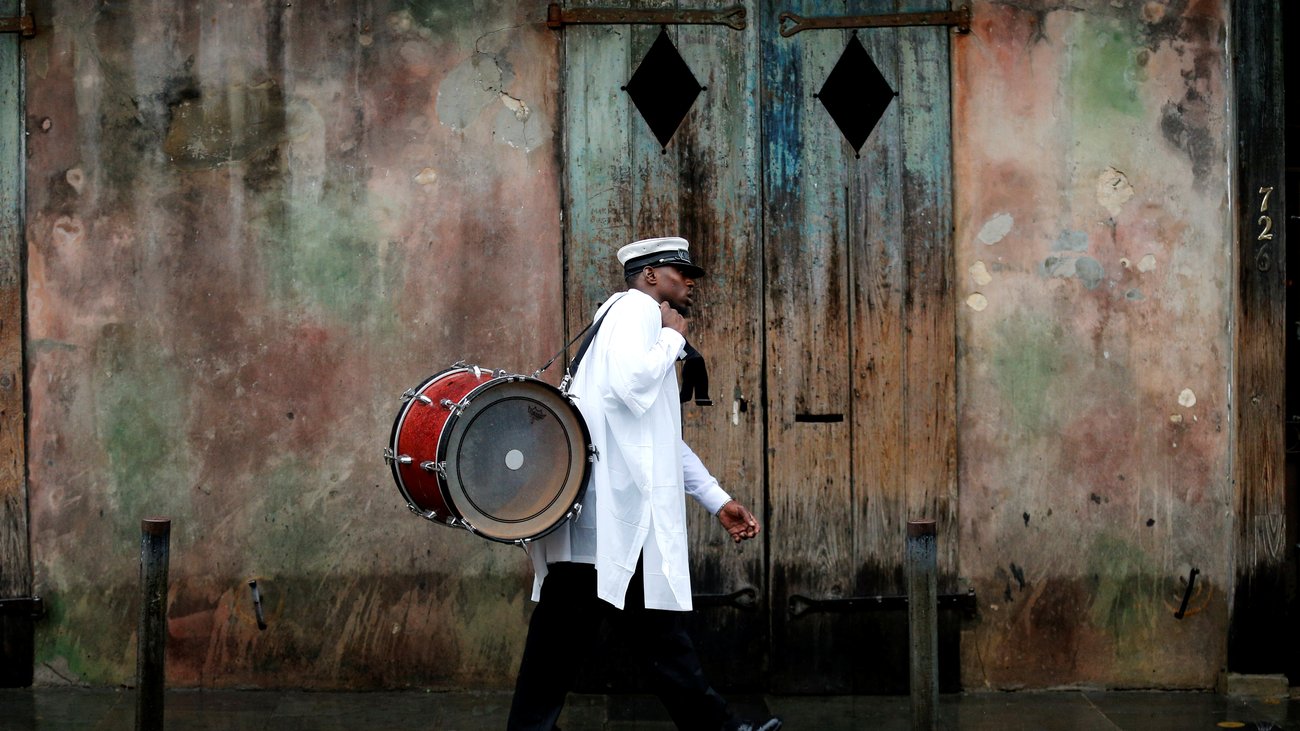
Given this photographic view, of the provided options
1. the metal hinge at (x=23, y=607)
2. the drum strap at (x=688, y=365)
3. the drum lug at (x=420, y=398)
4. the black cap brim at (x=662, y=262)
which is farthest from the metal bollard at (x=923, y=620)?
the metal hinge at (x=23, y=607)

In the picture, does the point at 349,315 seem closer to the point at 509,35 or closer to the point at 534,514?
the point at 509,35

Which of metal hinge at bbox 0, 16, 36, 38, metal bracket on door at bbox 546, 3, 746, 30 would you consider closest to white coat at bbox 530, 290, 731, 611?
metal bracket on door at bbox 546, 3, 746, 30

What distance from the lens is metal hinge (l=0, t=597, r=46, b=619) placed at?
6223mm

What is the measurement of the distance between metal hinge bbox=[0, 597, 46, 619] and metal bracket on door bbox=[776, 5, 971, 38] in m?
3.93

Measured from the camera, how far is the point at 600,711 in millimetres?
6109

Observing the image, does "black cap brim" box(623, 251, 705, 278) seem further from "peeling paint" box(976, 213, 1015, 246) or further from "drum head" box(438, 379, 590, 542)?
"peeling paint" box(976, 213, 1015, 246)

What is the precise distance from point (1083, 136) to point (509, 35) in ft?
8.07

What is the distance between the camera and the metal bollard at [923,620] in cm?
484

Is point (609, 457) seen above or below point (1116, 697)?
above

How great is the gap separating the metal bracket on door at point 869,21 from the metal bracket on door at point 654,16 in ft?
0.65

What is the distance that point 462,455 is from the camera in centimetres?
480

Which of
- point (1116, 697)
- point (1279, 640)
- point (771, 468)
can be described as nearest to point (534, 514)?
point (771, 468)

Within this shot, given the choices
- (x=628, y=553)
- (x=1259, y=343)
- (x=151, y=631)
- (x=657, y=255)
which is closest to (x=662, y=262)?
(x=657, y=255)

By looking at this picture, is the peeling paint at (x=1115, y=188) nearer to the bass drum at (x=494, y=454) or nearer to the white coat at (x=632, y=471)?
the white coat at (x=632, y=471)
